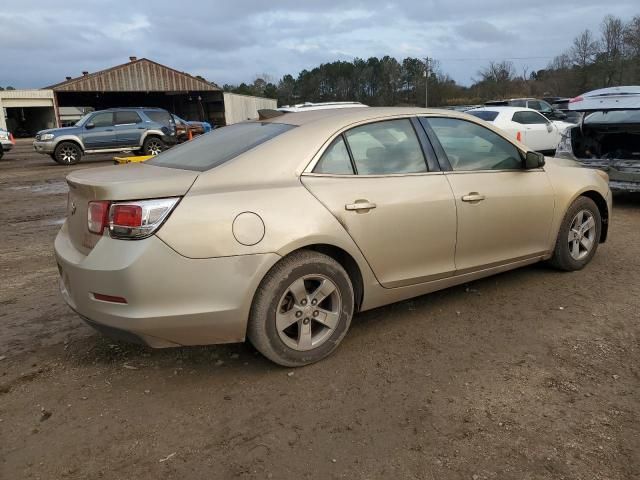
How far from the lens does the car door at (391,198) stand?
11.0 ft

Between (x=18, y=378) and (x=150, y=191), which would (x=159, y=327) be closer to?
(x=150, y=191)

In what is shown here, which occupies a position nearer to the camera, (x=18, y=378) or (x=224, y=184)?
(x=224, y=184)

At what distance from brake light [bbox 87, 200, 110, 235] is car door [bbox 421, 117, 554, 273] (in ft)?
7.58

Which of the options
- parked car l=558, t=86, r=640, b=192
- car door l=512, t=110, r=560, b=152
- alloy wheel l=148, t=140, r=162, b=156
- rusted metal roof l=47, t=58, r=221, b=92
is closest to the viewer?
parked car l=558, t=86, r=640, b=192

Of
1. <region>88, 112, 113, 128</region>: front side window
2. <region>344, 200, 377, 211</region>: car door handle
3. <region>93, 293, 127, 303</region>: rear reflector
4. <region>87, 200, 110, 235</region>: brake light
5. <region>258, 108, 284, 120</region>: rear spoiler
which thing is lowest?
<region>93, 293, 127, 303</region>: rear reflector

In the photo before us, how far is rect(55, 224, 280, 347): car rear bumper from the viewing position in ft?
9.09

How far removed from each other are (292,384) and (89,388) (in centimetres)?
120

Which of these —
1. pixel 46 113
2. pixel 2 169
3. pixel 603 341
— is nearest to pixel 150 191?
pixel 603 341

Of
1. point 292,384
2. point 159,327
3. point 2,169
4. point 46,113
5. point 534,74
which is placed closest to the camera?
point 159,327

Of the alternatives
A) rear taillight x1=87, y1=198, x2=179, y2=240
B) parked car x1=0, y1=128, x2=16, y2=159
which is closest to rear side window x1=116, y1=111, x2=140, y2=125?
parked car x1=0, y1=128, x2=16, y2=159

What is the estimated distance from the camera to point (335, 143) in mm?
3453

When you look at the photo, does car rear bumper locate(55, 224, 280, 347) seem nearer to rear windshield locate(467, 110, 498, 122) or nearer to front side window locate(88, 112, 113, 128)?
rear windshield locate(467, 110, 498, 122)

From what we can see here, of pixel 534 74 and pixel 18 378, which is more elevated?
pixel 534 74

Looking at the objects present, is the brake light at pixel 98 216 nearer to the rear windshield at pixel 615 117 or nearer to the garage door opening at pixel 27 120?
the rear windshield at pixel 615 117
